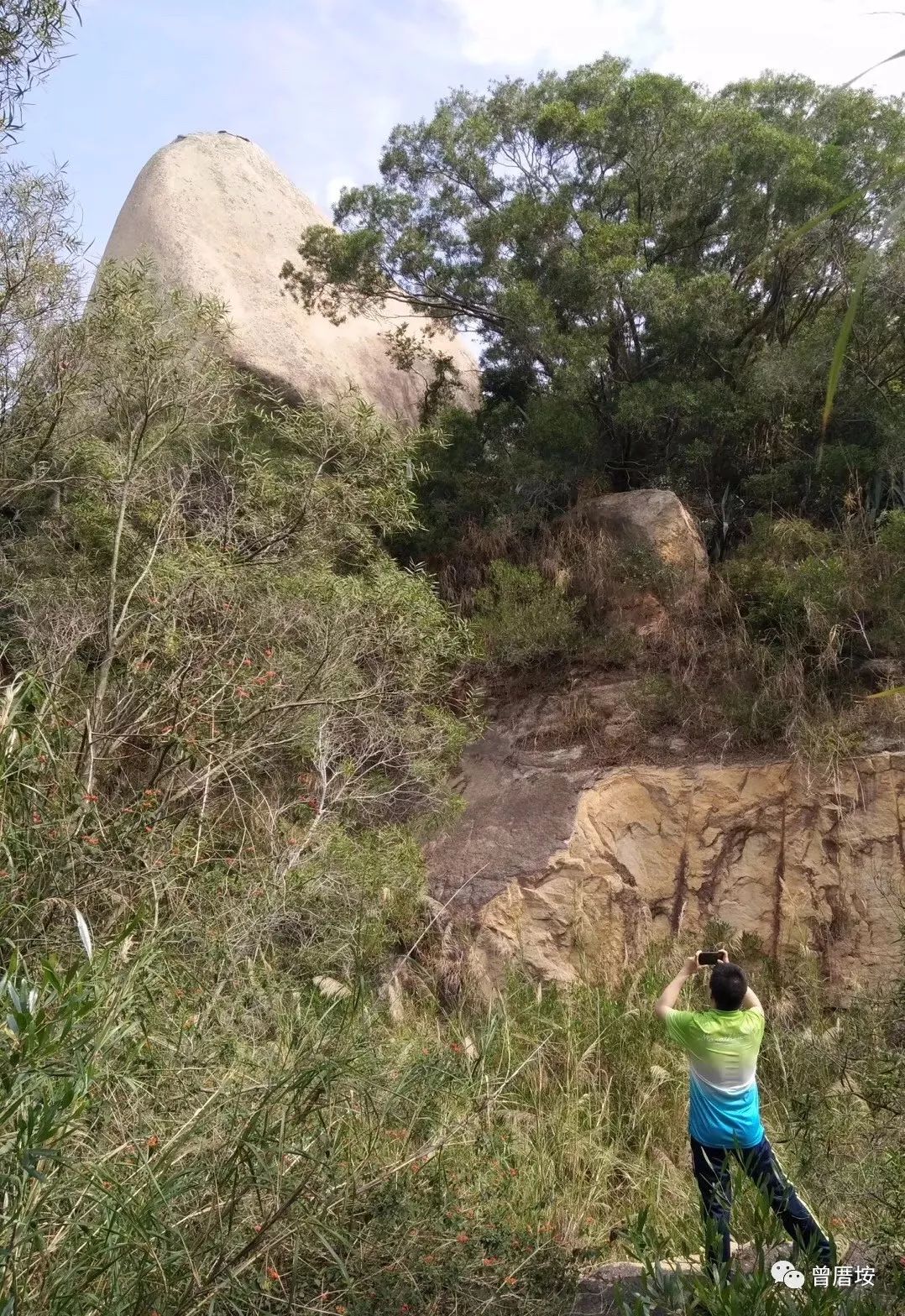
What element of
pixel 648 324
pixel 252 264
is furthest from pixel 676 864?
pixel 252 264

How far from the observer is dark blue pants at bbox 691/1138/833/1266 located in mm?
3430

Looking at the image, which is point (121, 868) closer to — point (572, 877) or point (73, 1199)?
point (73, 1199)

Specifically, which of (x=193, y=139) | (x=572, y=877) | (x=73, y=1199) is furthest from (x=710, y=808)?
(x=193, y=139)

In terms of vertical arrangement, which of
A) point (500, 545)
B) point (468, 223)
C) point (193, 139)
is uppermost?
point (193, 139)

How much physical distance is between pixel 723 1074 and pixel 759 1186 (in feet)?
1.34

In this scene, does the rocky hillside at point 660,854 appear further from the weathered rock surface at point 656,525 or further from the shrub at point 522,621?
the weathered rock surface at point 656,525

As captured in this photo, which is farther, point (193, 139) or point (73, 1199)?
point (193, 139)

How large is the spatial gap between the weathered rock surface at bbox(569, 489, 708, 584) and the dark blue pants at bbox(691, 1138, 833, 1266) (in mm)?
6518

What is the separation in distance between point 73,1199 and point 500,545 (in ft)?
27.2

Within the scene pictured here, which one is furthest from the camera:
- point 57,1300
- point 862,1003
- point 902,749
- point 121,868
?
point 902,749

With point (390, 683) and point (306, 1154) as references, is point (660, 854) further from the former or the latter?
point (306, 1154)

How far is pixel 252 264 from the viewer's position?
45.9 ft

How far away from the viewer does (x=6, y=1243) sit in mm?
2785

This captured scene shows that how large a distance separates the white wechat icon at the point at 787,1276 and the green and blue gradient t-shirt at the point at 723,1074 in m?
0.92
